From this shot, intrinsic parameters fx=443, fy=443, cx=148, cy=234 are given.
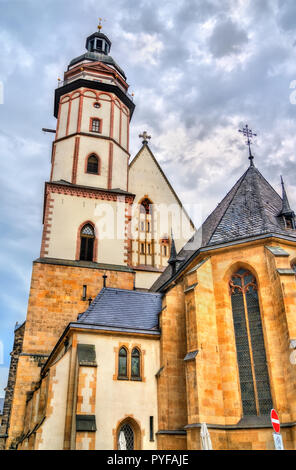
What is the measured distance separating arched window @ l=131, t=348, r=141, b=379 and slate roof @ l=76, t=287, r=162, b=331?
0.98 meters

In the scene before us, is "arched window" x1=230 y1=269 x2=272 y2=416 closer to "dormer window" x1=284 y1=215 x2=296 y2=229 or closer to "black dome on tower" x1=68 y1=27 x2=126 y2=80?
"dormer window" x1=284 y1=215 x2=296 y2=229

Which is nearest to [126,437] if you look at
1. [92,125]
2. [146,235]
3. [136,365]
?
[136,365]

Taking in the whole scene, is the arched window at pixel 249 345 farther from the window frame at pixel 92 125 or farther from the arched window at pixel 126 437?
the window frame at pixel 92 125

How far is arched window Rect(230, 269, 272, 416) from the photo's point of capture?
1500cm

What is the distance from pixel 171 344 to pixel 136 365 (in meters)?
1.62

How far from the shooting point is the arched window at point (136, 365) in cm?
1712

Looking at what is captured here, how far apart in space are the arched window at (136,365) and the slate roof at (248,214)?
17.0ft

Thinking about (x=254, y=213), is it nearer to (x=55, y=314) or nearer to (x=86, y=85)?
(x=55, y=314)

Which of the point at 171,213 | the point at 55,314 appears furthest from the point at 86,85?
the point at 55,314

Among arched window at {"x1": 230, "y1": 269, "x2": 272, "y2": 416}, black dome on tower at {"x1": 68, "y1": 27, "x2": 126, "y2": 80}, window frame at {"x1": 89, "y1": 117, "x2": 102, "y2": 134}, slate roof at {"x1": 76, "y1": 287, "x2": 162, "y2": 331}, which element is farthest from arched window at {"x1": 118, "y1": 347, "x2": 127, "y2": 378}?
black dome on tower at {"x1": 68, "y1": 27, "x2": 126, "y2": 80}

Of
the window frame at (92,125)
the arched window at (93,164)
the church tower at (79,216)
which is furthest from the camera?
the window frame at (92,125)

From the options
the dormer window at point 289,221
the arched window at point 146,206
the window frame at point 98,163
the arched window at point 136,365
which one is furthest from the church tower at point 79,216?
the dormer window at point 289,221

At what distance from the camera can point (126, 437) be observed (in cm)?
1605
